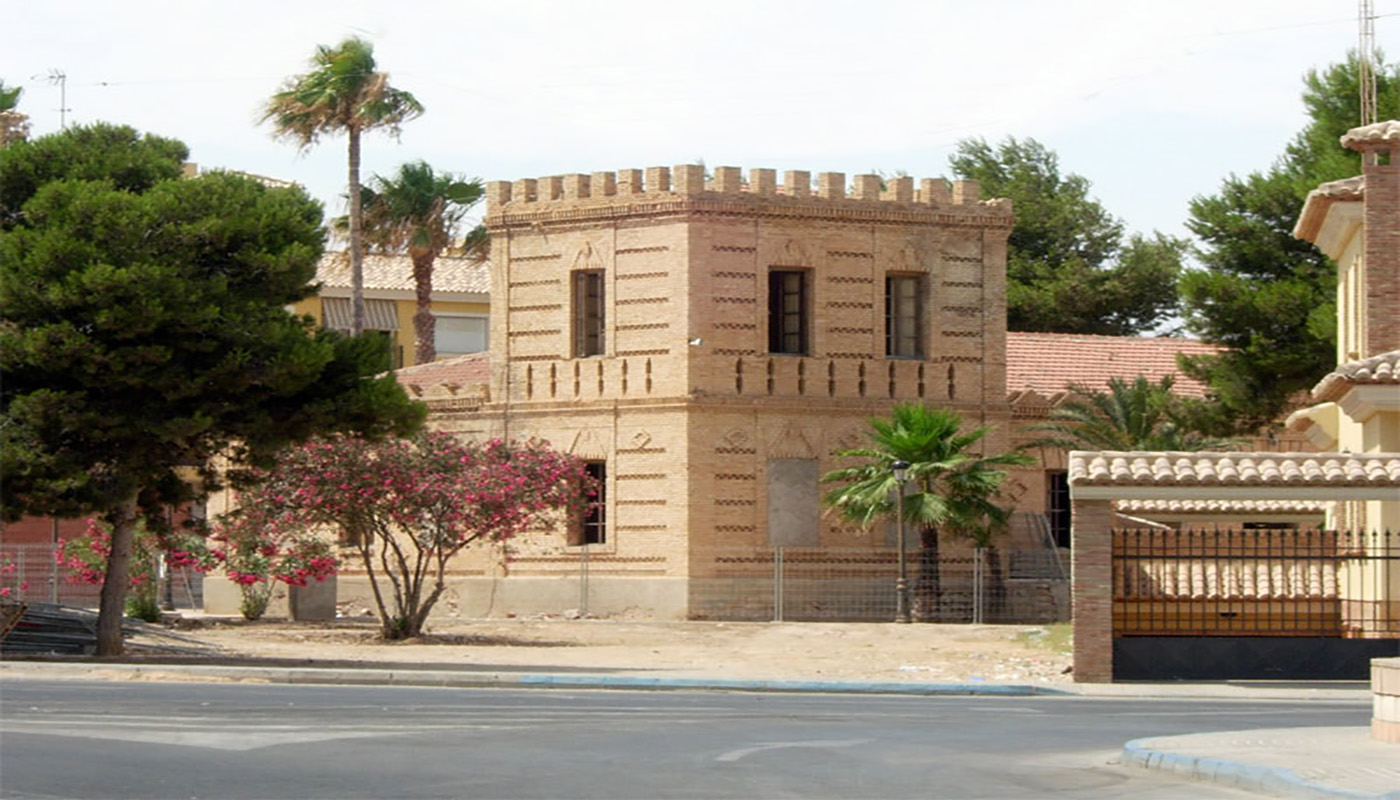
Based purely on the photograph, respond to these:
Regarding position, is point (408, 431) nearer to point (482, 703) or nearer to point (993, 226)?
point (482, 703)

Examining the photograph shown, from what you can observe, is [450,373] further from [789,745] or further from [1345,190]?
[789,745]

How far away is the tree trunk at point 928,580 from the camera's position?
3875 centimetres

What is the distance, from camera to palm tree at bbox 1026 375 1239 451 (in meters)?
40.4

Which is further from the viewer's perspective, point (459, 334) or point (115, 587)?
point (459, 334)

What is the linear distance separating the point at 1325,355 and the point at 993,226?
287 inches

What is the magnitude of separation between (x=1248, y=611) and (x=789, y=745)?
37.4 feet

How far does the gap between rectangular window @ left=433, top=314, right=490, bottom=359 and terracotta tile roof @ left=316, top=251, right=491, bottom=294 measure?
2.87 feet

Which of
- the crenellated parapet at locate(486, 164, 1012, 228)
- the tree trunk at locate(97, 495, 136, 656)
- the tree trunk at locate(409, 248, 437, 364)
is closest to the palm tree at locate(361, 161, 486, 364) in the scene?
the tree trunk at locate(409, 248, 437, 364)

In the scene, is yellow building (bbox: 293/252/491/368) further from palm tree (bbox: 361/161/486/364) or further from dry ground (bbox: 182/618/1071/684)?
dry ground (bbox: 182/618/1071/684)

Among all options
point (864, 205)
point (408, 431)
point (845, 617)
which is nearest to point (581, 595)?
point (845, 617)

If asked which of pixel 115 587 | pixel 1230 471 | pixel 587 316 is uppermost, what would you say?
pixel 587 316

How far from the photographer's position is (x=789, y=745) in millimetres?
15484

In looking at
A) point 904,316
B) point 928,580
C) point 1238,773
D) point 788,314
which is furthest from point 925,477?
point 1238,773

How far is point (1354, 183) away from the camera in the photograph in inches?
1212
